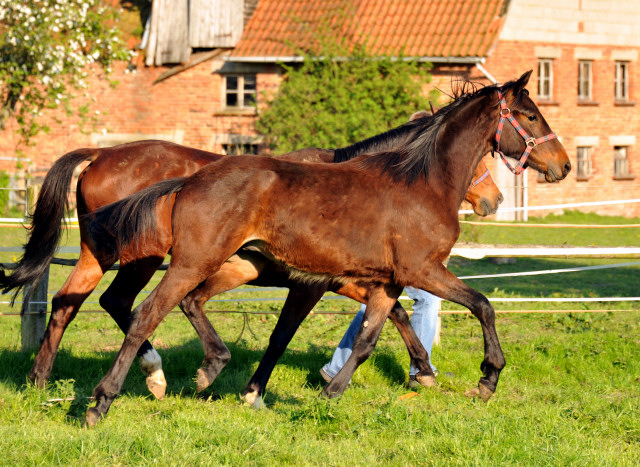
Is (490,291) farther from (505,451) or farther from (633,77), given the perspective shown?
(633,77)

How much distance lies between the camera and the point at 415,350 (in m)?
6.34

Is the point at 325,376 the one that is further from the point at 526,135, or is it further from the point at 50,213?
the point at 50,213

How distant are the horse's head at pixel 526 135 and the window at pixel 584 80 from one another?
2023 cm

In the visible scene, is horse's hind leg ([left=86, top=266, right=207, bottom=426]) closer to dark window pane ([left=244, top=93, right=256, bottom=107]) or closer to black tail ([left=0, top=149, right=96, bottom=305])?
black tail ([left=0, top=149, right=96, bottom=305])

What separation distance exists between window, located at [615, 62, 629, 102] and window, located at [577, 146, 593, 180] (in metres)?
1.86

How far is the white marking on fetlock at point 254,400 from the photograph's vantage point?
5648mm

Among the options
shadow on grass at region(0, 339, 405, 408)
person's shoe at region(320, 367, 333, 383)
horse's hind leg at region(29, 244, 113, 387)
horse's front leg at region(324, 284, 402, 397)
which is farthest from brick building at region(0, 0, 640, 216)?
horse's front leg at region(324, 284, 402, 397)

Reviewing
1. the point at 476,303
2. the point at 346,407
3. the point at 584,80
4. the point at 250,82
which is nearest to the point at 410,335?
the point at 476,303

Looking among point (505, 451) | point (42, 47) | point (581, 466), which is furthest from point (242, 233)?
point (42, 47)

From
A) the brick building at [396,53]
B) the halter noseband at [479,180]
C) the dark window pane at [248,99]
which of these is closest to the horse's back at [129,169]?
the halter noseband at [479,180]

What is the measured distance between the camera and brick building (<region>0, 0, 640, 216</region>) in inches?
893

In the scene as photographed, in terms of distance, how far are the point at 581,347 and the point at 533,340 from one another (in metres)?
0.58

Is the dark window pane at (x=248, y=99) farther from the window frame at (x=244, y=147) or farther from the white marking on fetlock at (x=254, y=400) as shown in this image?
the white marking on fetlock at (x=254, y=400)

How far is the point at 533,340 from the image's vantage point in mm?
7820
